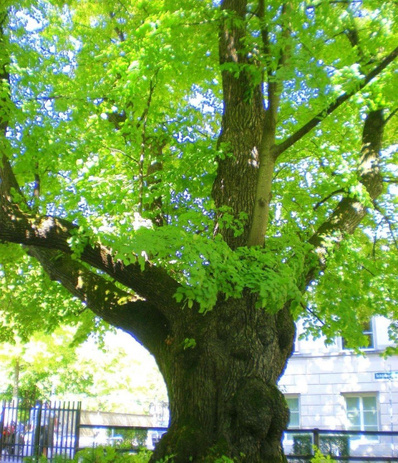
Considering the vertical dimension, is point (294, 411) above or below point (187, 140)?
below

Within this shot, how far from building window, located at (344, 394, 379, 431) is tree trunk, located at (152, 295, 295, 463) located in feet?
53.6

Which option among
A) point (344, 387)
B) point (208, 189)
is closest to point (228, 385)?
point (208, 189)

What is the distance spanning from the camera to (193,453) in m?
6.71

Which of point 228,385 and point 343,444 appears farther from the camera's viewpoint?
point 343,444

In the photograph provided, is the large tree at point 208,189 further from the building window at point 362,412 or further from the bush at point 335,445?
the building window at point 362,412

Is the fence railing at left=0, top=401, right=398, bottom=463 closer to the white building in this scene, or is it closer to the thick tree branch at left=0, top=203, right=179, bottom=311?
the thick tree branch at left=0, top=203, right=179, bottom=311

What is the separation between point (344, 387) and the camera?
912 inches

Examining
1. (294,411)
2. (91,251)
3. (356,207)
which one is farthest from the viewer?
(294,411)

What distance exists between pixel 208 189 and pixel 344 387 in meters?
16.7

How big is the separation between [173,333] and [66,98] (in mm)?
4192

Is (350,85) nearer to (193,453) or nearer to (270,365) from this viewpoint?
(270,365)

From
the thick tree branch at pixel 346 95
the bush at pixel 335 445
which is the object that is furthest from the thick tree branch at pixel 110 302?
the bush at pixel 335 445

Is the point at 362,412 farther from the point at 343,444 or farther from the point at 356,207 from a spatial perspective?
the point at 356,207

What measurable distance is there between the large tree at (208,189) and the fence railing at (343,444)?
2.68m
